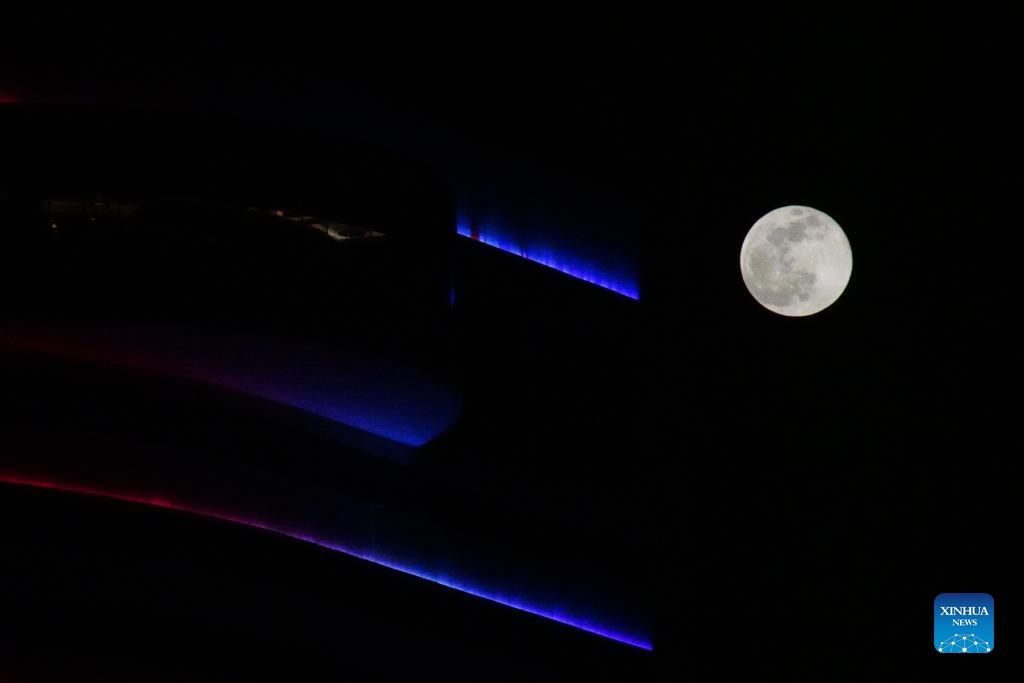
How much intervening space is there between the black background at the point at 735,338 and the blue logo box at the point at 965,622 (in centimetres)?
21

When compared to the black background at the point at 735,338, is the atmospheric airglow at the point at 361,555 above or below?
below

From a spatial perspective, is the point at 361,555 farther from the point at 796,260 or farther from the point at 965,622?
the point at 965,622

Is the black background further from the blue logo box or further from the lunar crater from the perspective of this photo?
the lunar crater

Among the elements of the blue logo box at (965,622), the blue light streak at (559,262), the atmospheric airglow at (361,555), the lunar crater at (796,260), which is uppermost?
the lunar crater at (796,260)

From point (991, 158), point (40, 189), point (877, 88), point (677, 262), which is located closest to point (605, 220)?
point (677, 262)

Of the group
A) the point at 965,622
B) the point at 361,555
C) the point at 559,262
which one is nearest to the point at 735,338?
the point at 559,262

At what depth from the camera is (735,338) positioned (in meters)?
25.1

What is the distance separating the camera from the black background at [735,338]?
2209cm

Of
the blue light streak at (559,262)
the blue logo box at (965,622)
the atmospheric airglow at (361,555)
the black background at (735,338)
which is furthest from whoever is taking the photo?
the blue logo box at (965,622)

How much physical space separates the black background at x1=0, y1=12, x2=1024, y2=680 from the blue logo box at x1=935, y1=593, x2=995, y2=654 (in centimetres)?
21

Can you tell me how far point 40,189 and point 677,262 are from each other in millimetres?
12787

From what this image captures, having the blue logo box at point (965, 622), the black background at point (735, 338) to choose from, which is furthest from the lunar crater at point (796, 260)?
the blue logo box at point (965, 622)

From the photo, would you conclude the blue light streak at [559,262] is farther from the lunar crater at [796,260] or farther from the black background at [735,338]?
the lunar crater at [796,260]

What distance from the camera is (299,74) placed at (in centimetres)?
1864
